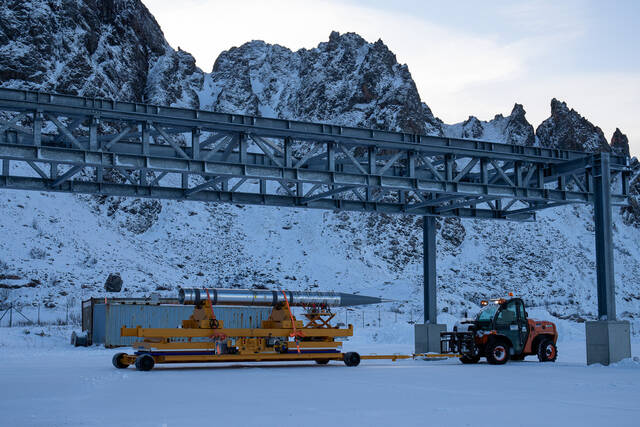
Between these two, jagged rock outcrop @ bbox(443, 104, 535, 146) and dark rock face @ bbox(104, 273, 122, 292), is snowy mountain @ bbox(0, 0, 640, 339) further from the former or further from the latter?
jagged rock outcrop @ bbox(443, 104, 535, 146)

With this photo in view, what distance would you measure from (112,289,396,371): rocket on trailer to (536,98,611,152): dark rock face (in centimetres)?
7991

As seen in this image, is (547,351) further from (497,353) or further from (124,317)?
(124,317)

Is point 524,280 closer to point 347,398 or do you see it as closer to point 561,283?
point 561,283

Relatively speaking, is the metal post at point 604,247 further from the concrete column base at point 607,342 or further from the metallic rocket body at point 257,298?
the metallic rocket body at point 257,298

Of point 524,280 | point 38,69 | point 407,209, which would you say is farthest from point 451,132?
point 407,209

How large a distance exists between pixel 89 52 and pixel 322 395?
70393 millimetres

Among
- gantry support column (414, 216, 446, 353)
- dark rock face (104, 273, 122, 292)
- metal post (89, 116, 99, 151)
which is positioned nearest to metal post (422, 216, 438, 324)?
gantry support column (414, 216, 446, 353)

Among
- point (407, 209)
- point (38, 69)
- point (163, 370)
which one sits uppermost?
point (38, 69)

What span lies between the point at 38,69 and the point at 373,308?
40.3 metres

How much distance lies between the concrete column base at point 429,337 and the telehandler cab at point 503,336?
343 cm

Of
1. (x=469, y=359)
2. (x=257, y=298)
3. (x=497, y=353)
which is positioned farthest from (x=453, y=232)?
(x=257, y=298)

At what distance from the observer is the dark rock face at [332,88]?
3472 inches

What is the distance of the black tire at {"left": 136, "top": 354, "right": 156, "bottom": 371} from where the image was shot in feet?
65.4

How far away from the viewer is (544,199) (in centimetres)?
2800
